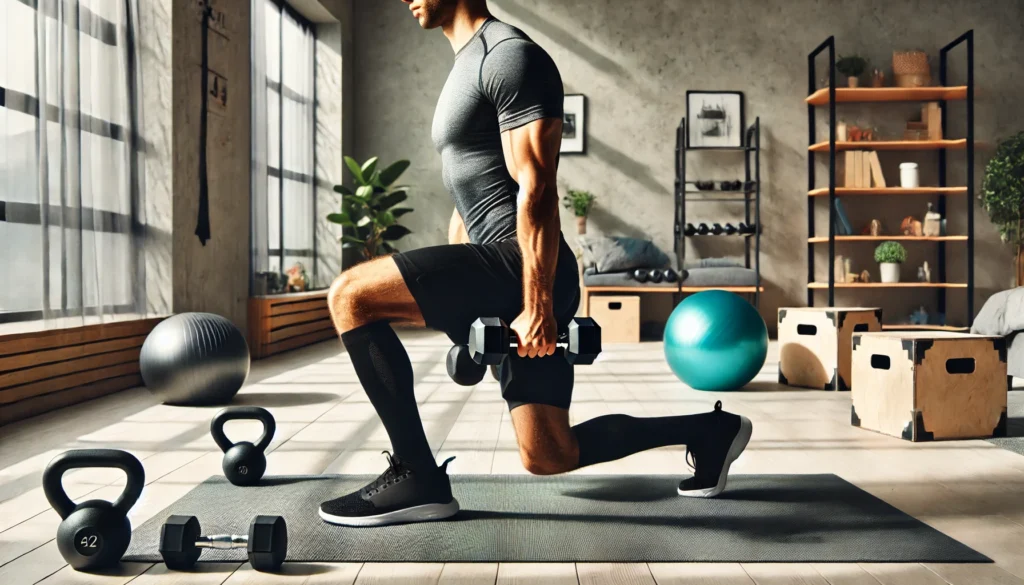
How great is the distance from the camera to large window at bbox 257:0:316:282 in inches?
251

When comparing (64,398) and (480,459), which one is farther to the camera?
(64,398)

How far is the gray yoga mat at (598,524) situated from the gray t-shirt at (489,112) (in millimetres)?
675

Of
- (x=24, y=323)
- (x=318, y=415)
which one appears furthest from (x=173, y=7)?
(x=318, y=415)

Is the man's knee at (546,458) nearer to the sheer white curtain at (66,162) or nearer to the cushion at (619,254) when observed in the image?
the sheer white curtain at (66,162)

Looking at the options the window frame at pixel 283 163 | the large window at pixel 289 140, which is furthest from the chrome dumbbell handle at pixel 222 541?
the window frame at pixel 283 163

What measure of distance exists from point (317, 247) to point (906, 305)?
215 inches

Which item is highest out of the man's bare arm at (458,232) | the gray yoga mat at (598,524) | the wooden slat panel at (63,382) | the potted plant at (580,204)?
the potted plant at (580,204)

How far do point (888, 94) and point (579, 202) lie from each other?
287cm

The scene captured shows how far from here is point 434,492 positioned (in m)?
1.84

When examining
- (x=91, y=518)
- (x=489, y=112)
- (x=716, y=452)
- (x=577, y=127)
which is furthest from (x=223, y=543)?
(x=577, y=127)

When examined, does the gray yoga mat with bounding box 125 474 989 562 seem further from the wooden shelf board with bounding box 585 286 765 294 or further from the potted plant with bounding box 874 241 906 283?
the potted plant with bounding box 874 241 906 283

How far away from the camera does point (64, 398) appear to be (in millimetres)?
3533

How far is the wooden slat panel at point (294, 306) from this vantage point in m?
5.61

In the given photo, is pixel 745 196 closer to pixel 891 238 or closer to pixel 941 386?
pixel 891 238
